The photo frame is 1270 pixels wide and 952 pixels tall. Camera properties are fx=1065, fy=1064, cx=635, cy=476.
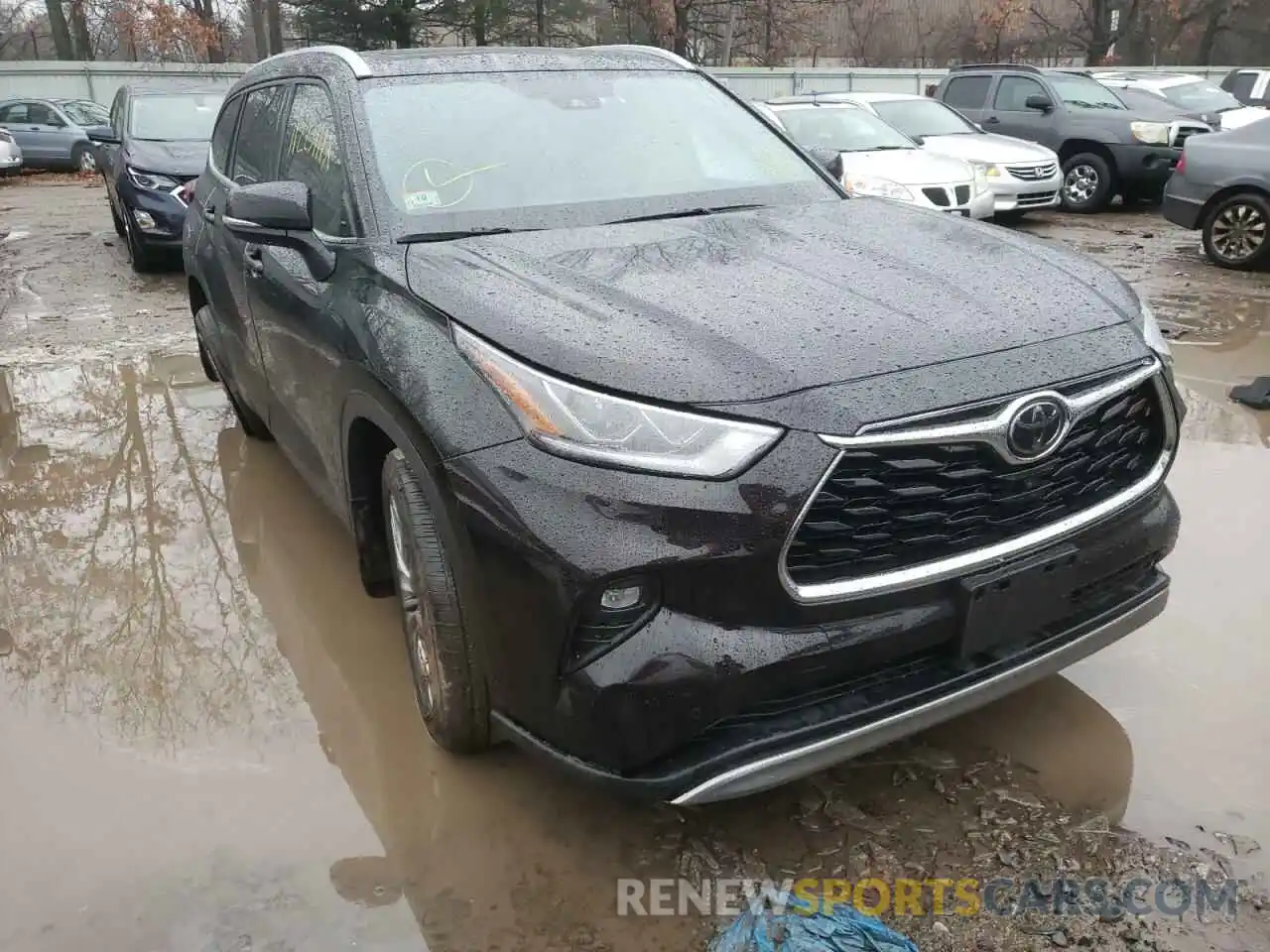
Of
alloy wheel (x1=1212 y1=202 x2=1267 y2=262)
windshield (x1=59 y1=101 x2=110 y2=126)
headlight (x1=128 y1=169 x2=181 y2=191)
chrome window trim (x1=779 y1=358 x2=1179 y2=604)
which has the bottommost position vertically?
alloy wheel (x1=1212 y1=202 x2=1267 y2=262)

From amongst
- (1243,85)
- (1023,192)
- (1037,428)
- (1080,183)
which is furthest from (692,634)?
(1243,85)

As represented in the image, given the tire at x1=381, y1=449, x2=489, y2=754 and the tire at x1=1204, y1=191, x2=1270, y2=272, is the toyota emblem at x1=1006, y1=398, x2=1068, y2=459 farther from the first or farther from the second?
the tire at x1=1204, y1=191, x2=1270, y2=272

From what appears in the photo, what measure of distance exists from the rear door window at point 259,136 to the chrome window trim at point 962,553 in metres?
2.75

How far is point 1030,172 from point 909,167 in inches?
86.1

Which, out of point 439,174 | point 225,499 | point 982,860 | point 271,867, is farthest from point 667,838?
point 225,499

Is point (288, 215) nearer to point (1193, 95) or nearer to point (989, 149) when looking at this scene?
point (989, 149)

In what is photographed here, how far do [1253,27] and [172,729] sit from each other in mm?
47161

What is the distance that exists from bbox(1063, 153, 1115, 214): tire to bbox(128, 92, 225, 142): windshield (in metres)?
9.68

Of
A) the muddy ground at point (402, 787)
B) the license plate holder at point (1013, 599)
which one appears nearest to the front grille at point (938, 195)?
the muddy ground at point (402, 787)

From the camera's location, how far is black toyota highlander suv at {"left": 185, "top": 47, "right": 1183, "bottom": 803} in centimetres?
210

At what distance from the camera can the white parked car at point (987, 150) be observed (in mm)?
11156

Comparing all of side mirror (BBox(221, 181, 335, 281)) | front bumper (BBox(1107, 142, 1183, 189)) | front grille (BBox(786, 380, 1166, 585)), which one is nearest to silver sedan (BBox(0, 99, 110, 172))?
front bumper (BBox(1107, 142, 1183, 189))

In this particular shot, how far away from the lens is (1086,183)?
13000 mm

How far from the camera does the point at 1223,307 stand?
Result: 7.87 meters
